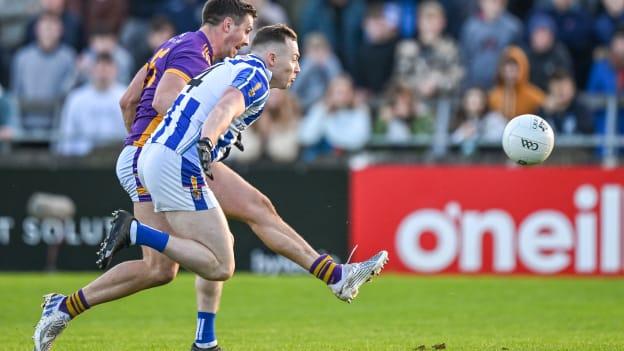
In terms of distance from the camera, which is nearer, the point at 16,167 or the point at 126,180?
the point at 126,180

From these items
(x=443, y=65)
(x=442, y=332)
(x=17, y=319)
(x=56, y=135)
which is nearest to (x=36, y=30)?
(x=56, y=135)

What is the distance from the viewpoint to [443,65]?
705 inches

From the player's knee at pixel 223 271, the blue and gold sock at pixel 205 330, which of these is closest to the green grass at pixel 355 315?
the blue and gold sock at pixel 205 330

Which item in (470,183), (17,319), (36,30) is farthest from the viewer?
(36,30)

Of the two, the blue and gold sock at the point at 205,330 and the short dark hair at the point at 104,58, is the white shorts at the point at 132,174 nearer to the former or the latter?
the blue and gold sock at the point at 205,330

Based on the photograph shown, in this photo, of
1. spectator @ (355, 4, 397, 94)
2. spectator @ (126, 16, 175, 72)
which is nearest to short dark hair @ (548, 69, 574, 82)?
spectator @ (355, 4, 397, 94)

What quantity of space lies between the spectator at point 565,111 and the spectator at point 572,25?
152cm

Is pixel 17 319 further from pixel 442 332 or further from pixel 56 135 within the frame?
pixel 56 135

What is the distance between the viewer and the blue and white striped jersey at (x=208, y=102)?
8.70 metres

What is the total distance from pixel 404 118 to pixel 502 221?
1976mm

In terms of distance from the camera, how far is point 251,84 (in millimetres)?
8672

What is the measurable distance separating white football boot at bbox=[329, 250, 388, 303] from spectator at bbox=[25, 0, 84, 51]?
37.2 feet

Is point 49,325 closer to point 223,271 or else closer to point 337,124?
point 223,271

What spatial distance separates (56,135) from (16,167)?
70 cm
